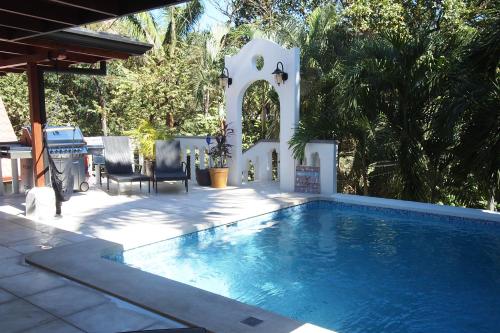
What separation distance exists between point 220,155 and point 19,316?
7286mm

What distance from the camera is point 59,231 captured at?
21.0ft

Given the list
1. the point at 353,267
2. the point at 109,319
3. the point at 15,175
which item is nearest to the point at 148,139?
the point at 15,175

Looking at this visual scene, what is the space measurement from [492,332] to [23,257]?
16.3ft

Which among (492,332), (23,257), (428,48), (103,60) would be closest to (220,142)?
(103,60)

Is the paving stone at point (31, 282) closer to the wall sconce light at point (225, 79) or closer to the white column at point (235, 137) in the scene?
the white column at point (235, 137)

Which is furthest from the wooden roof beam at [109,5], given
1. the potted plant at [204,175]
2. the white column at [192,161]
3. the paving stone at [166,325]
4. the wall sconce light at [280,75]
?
the white column at [192,161]

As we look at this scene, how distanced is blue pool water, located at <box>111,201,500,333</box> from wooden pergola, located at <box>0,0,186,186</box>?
9.74ft

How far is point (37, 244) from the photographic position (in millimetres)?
5738

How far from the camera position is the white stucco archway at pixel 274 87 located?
31.6 ft

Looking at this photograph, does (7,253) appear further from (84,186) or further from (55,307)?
(84,186)

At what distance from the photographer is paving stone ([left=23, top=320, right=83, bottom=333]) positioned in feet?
11.0

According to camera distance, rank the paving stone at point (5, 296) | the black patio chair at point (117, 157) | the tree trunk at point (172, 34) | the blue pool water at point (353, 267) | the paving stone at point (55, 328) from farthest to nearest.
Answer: the tree trunk at point (172, 34) < the black patio chair at point (117, 157) < the blue pool water at point (353, 267) < the paving stone at point (5, 296) < the paving stone at point (55, 328)

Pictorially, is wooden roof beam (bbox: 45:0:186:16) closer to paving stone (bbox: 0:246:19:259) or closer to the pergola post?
paving stone (bbox: 0:246:19:259)

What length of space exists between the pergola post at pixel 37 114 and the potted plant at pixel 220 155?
156 inches
